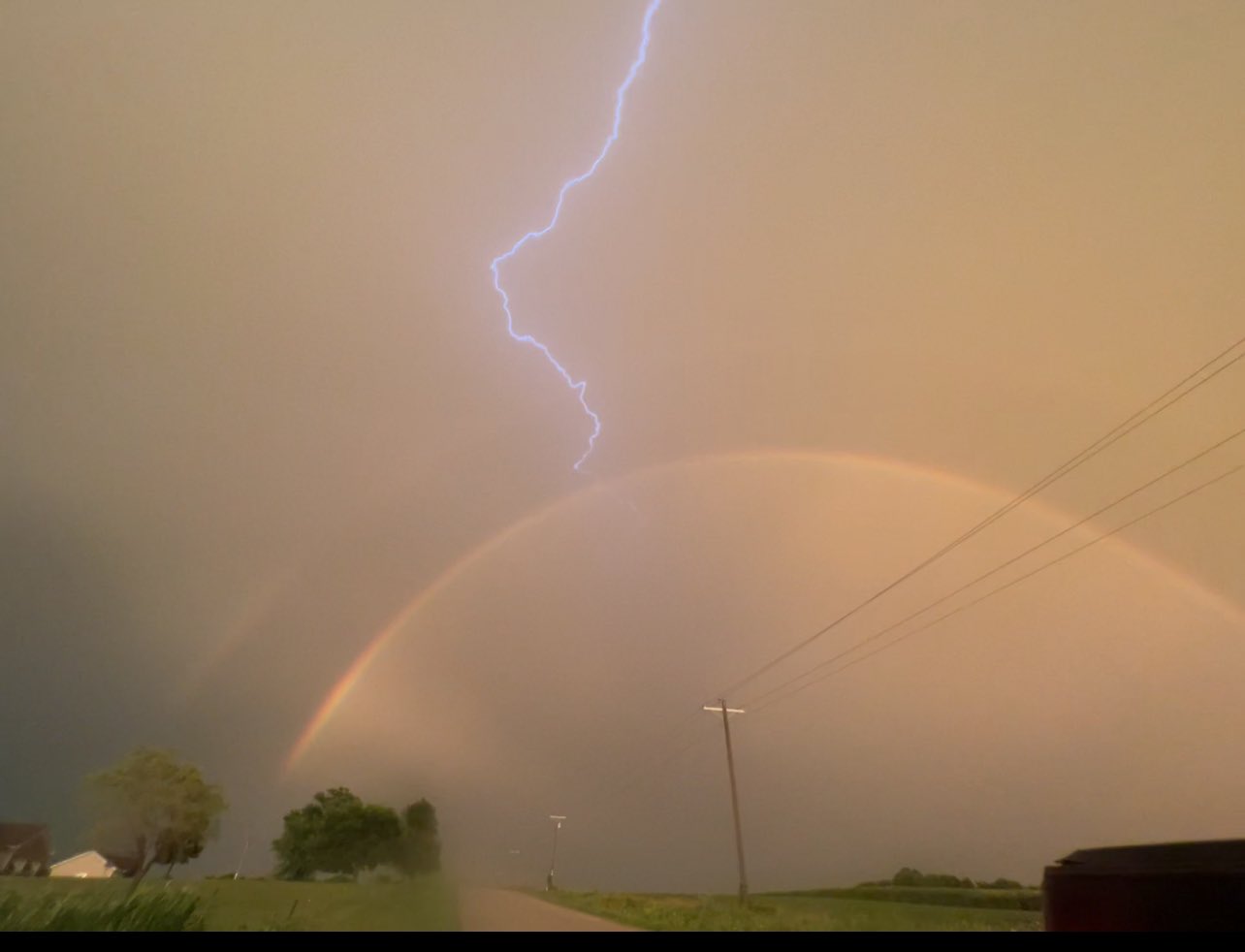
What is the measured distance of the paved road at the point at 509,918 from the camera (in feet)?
10.6

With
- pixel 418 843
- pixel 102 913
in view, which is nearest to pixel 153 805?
pixel 418 843

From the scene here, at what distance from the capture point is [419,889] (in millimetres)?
5402

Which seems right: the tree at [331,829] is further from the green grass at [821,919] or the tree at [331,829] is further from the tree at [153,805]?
the green grass at [821,919]

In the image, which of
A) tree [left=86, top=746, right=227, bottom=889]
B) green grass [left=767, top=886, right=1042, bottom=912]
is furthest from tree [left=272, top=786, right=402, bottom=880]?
green grass [left=767, top=886, right=1042, bottom=912]

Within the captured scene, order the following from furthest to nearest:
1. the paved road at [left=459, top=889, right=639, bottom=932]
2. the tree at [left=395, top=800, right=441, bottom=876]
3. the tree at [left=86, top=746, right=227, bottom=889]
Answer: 1. the tree at [left=86, top=746, right=227, bottom=889]
2. the tree at [left=395, top=800, right=441, bottom=876]
3. the paved road at [left=459, top=889, right=639, bottom=932]

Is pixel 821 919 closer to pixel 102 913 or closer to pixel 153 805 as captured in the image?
pixel 102 913

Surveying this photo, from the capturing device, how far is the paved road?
10.6ft

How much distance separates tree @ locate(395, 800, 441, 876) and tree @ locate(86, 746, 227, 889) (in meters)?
4.56

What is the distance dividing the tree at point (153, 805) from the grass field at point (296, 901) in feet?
32.7

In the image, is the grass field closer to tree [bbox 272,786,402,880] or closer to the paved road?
the paved road

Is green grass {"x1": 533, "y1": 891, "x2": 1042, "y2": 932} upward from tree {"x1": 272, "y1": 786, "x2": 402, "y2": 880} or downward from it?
downward

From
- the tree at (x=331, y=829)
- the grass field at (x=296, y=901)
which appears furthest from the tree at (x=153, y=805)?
the grass field at (x=296, y=901)
